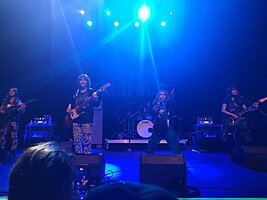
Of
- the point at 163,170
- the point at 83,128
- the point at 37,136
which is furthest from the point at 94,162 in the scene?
the point at 37,136

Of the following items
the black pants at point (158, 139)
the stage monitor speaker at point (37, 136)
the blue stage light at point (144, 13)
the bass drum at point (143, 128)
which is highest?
the blue stage light at point (144, 13)

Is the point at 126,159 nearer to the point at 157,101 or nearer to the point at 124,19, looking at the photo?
the point at 157,101

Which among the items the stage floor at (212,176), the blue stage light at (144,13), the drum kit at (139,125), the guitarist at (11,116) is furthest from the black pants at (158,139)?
the blue stage light at (144,13)

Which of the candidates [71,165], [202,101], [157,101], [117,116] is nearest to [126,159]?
[157,101]

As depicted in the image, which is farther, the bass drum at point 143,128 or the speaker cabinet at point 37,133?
the bass drum at point 143,128

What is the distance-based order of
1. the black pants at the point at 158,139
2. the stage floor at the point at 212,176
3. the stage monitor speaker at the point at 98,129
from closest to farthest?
the stage floor at the point at 212,176 → the black pants at the point at 158,139 → the stage monitor speaker at the point at 98,129

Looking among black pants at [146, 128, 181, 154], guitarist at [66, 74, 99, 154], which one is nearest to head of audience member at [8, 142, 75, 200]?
guitarist at [66, 74, 99, 154]

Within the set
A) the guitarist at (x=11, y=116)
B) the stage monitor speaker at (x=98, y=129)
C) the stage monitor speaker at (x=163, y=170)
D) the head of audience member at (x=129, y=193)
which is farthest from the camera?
the stage monitor speaker at (x=98, y=129)

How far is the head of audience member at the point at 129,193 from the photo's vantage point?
2.79ft

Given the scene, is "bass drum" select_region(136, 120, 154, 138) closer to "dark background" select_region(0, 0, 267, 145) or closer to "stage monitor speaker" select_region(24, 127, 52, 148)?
"dark background" select_region(0, 0, 267, 145)

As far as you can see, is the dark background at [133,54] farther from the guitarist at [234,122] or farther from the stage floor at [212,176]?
the stage floor at [212,176]

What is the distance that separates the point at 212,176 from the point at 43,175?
5354 millimetres

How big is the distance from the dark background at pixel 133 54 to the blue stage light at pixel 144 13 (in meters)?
0.24

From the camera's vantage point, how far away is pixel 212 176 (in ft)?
19.6
